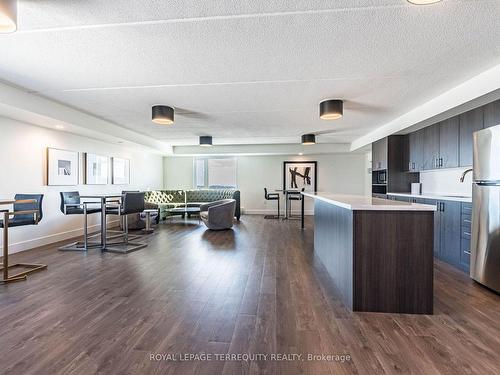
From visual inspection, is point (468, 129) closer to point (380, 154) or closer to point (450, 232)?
point (450, 232)

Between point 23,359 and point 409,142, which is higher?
point 409,142

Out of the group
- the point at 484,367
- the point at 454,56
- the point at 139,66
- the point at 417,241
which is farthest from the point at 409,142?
the point at 139,66

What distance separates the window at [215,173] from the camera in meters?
9.52

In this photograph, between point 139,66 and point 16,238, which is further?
point 16,238

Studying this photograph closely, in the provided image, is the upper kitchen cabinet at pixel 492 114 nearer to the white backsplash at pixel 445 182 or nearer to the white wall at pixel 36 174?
the white backsplash at pixel 445 182

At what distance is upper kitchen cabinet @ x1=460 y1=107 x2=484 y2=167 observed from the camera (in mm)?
3383

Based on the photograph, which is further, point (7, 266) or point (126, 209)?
point (126, 209)

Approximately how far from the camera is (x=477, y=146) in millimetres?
2932

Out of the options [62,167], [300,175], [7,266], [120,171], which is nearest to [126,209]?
[7,266]

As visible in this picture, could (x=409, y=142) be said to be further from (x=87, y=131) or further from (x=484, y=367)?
(x=87, y=131)

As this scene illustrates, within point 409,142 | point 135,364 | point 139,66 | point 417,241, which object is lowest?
point 135,364

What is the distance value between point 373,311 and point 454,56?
8.08 ft

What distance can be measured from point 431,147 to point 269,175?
17.9 feet

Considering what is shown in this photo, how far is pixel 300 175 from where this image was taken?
30.3 ft
